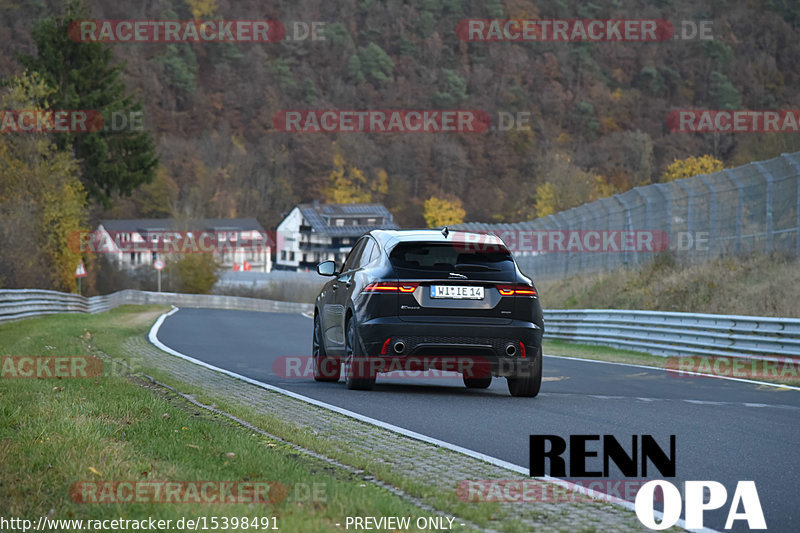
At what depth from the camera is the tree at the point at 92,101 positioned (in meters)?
59.8

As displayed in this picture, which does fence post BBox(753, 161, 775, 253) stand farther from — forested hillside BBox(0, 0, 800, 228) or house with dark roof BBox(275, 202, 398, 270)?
house with dark roof BBox(275, 202, 398, 270)

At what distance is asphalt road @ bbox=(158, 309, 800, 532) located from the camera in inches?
284

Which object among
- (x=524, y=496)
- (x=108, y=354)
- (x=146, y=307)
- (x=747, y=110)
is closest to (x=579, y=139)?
(x=747, y=110)

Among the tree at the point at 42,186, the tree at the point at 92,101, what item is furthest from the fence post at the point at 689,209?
the tree at the point at 92,101

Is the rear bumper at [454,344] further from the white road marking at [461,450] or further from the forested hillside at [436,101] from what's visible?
the forested hillside at [436,101]

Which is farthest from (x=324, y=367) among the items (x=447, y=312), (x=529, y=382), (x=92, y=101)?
(x=92, y=101)

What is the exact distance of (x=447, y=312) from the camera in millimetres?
11461

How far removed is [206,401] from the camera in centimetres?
1088

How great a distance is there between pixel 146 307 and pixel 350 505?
177ft

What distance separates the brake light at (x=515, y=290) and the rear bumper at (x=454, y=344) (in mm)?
296

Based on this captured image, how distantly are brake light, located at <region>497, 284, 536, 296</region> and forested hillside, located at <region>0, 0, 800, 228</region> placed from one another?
390 feet

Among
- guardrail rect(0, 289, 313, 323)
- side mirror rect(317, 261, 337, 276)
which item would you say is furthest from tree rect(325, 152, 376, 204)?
side mirror rect(317, 261, 337, 276)

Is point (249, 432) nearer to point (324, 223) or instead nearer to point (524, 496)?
point (524, 496)

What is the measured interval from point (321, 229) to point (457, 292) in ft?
467
